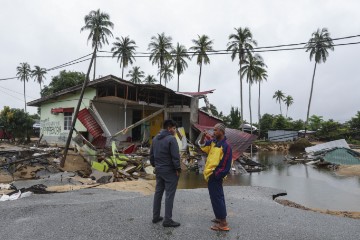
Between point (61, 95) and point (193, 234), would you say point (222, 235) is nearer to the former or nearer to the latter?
point (193, 234)

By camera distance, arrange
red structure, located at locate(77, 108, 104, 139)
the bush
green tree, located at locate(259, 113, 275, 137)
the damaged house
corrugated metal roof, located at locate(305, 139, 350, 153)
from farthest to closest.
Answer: green tree, located at locate(259, 113, 275, 137), the bush, corrugated metal roof, located at locate(305, 139, 350, 153), the damaged house, red structure, located at locate(77, 108, 104, 139)

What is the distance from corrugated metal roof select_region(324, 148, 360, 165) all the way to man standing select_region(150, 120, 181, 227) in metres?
18.9

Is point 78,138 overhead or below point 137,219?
overhead

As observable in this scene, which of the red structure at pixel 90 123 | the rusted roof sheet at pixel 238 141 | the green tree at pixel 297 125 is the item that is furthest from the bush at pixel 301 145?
the red structure at pixel 90 123

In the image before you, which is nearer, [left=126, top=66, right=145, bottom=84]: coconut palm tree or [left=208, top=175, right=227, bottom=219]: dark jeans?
[left=208, top=175, right=227, bottom=219]: dark jeans

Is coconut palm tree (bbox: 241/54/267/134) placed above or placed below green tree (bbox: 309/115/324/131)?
above

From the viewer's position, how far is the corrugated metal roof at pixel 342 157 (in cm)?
2019

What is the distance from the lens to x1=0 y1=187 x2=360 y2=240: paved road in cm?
466

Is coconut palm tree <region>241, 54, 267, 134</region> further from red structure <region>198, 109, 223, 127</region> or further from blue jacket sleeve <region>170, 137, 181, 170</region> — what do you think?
blue jacket sleeve <region>170, 137, 181, 170</region>

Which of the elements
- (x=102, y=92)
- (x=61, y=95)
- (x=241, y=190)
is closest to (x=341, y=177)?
(x=241, y=190)

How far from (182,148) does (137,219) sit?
49.9 ft

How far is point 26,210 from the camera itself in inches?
235

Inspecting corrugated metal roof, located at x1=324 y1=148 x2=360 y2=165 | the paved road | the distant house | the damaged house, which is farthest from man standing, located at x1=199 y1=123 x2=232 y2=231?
the distant house

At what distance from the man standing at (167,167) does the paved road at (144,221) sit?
0.28 m
